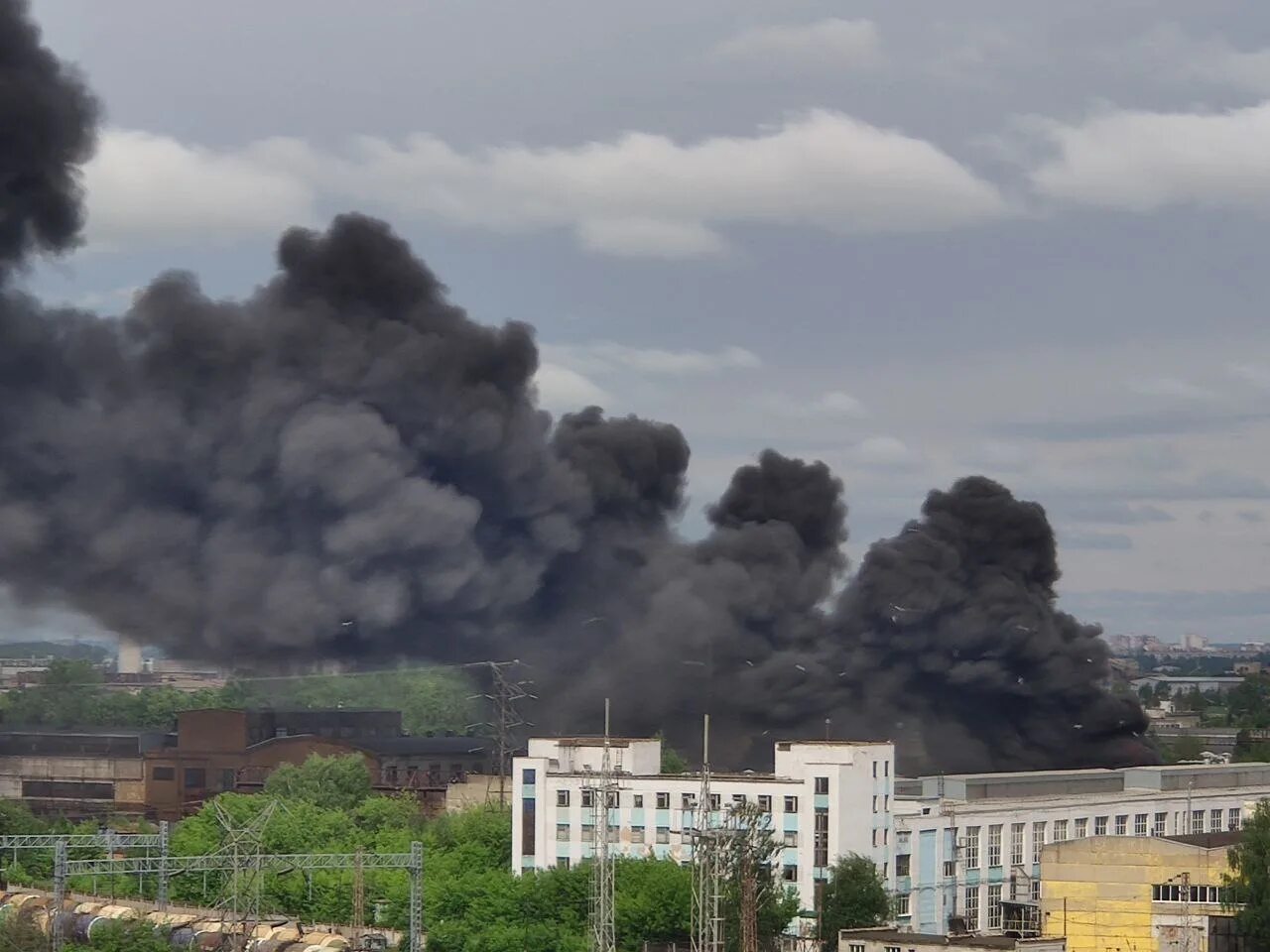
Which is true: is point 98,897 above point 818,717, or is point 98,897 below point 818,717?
below

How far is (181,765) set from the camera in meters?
77.5

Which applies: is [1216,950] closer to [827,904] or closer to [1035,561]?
[827,904]

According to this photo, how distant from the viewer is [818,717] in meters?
79.5

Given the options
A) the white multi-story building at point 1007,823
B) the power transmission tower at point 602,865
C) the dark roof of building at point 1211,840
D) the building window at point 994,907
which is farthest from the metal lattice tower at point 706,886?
the building window at point 994,907

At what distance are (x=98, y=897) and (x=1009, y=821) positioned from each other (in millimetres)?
22105

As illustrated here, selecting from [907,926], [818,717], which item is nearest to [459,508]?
[818,717]

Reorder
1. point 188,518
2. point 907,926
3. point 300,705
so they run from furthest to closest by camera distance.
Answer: point 300,705
point 188,518
point 907,926

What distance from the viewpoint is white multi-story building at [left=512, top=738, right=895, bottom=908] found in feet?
165

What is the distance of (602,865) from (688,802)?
25.6ft

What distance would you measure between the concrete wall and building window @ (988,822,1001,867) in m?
8.72

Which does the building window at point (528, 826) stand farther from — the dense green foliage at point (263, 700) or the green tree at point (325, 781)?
the dense green foliage at point (263, 700)

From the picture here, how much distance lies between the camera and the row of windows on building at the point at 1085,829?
2178 inches

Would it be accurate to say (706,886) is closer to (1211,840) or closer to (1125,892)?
(1125,892)

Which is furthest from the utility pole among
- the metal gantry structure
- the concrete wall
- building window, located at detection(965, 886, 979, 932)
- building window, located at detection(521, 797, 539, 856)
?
building window, located at detection(965, 886, 979, 932)
